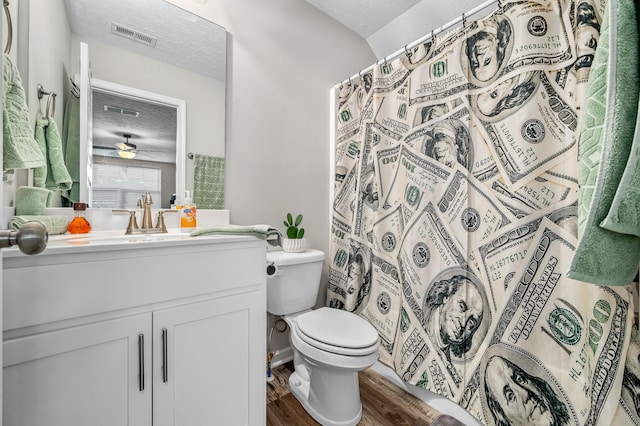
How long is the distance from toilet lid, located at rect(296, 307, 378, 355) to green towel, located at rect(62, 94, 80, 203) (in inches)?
45.6

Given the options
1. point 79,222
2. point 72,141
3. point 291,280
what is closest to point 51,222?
point 79,222

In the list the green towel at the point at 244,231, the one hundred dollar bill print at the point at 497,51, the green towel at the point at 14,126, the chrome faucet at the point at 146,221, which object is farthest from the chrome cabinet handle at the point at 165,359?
the one hundred dollar bill print at the point at 497,51

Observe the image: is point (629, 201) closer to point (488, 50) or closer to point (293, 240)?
point (488, 50)

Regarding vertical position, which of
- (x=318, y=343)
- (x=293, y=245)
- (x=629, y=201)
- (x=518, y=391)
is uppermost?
(x=629, y=201)

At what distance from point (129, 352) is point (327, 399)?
893 mm

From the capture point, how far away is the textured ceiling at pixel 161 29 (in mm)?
1240

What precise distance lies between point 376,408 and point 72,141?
6.16 feet

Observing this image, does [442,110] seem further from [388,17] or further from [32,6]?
[32,6]

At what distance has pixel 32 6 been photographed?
106cm

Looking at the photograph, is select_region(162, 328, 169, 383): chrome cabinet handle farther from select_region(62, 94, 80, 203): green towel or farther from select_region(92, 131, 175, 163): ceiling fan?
select_region(92, 131, 175, 163): ceiling fan

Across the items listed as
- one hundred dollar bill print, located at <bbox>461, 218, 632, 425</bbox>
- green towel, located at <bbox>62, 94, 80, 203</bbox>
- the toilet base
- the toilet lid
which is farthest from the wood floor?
green towel, located at <bbox>62, 94, 80, 203</bbox>

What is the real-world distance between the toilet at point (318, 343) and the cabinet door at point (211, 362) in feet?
0.93

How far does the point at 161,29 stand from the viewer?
1.41 meters

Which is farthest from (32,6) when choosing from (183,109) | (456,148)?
(456,148)
